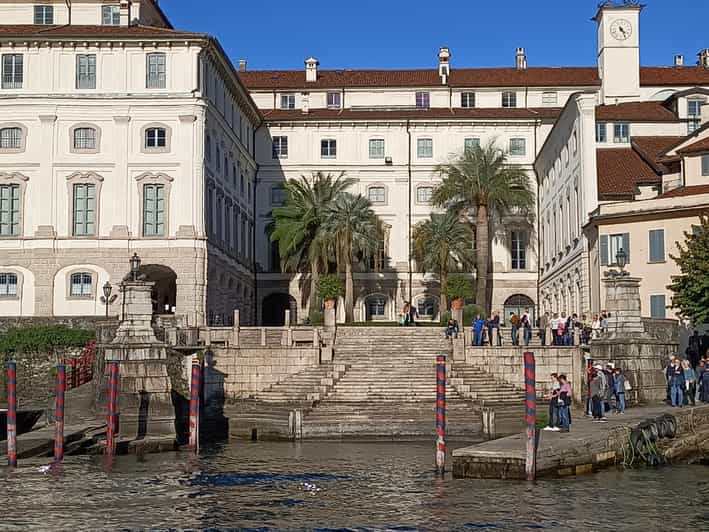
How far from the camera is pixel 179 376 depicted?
4334 centimetres

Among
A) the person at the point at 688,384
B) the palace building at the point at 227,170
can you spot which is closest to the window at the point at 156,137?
the palace building at the point at 227,170

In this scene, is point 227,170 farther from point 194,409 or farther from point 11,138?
point 194,409

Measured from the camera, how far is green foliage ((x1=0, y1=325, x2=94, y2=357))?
5056 cm

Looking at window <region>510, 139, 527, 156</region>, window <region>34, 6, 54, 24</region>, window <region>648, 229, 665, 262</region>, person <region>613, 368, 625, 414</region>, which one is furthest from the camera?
window <region>510, 139, 527, 156</region>

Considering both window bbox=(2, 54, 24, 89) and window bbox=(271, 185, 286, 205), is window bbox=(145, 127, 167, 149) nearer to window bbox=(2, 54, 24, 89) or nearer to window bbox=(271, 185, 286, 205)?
window bbox=(2, 54, 24, 89)

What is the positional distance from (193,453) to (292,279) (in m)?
40.8

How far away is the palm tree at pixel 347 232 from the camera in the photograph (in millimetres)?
65750

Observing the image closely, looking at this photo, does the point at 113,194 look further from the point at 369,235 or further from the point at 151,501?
the point at 151,501

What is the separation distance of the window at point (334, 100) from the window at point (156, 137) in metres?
25.6

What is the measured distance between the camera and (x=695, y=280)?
44.1m

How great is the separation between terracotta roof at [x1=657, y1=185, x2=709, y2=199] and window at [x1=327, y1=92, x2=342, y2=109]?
32326 millimetres

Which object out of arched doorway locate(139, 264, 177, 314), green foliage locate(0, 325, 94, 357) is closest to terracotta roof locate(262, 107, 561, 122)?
arched doorway locate(139, 264, 177, 314)

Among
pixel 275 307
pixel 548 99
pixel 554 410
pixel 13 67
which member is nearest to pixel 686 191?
pixel 554 410

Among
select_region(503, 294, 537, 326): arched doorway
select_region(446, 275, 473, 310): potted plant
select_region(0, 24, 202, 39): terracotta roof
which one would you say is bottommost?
select_region(503, 294, 537, 326): arched doorway
